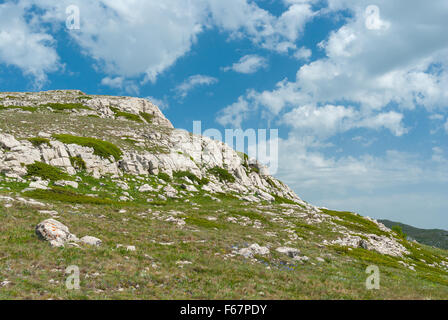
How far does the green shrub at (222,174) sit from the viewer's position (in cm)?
6588

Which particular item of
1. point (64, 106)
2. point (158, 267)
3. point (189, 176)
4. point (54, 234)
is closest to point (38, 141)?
point (189, 176)

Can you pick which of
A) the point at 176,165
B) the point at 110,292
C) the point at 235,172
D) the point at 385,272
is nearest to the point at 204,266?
the point at 110,292

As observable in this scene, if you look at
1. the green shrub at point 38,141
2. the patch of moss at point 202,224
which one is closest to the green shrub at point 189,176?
the green shrub at point 38,141

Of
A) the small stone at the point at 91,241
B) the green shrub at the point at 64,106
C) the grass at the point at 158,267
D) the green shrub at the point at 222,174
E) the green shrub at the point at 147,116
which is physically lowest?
the grass at the point at 158,267

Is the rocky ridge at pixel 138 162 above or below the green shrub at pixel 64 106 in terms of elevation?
below

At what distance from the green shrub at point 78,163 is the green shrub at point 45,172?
14.7ft

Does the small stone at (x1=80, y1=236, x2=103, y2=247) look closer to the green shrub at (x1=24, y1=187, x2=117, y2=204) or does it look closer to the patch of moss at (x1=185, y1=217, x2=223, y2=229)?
the patch of moss at (x1=185, y1=217, x2=223, y2=229)

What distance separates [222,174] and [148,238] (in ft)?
154

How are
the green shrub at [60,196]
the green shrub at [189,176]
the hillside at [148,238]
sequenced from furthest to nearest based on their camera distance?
the green shrub at [189,176] → the green shrub at [60,196] → the hillside at [148,238]

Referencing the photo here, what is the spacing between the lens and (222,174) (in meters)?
66.9

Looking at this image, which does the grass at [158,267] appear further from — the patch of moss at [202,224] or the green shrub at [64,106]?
the green shrub at [64,106]
